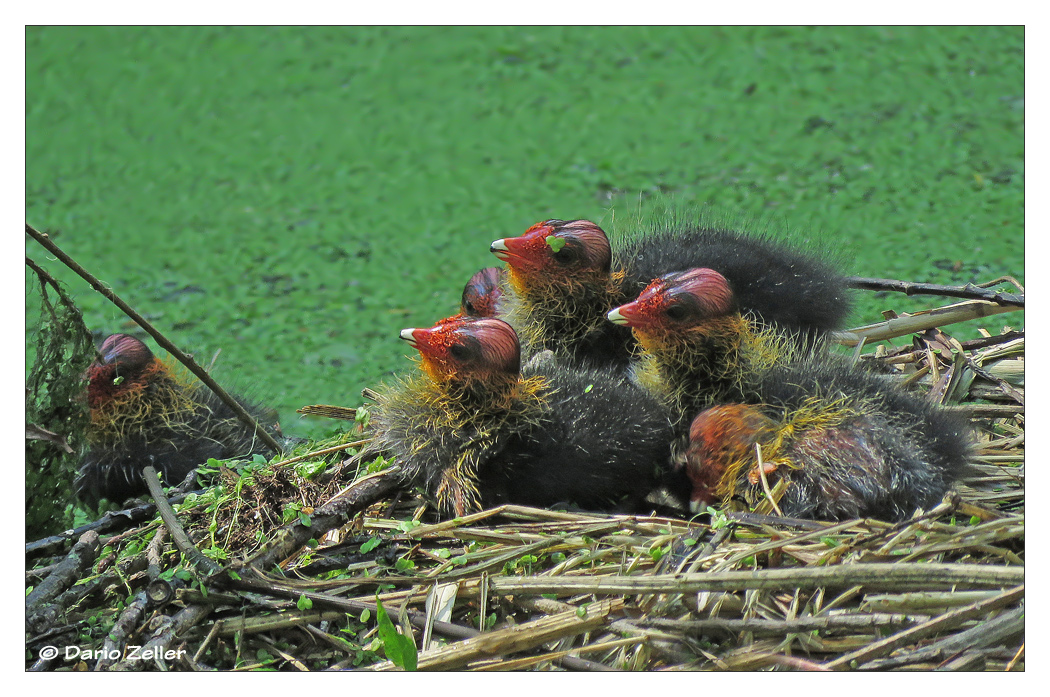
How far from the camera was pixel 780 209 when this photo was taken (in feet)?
13.6

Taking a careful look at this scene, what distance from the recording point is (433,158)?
15.6 feet

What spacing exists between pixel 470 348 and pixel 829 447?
85 cm

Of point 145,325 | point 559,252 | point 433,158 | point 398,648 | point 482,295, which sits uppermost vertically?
point 433,158

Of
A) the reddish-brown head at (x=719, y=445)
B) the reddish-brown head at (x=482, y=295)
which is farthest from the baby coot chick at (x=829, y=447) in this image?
the reddish-brown head at (x=482, y=295)

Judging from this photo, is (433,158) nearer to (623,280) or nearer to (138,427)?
(623,280)

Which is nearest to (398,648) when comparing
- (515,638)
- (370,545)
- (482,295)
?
(515,638)

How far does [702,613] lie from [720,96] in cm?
352

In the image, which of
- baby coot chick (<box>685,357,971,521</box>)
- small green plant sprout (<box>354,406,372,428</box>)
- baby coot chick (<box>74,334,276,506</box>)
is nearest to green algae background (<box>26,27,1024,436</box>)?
baby coot chick (<box>74,334,276,506</box>)

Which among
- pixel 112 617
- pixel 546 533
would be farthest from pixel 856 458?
pixel 112 617

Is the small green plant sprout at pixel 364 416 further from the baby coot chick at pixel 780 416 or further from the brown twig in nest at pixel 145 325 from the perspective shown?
the baby coot chick at pixel 780 416

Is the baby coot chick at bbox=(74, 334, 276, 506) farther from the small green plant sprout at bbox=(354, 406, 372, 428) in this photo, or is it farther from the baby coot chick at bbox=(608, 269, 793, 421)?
the baby coot chick at bbox=(608, 269, 793, 421)

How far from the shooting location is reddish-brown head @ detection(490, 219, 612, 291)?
2787mm

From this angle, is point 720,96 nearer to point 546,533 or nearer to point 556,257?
point 556,257

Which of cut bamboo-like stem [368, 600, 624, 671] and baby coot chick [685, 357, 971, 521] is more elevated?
baby coot chick [685, 357, 971, 521]
